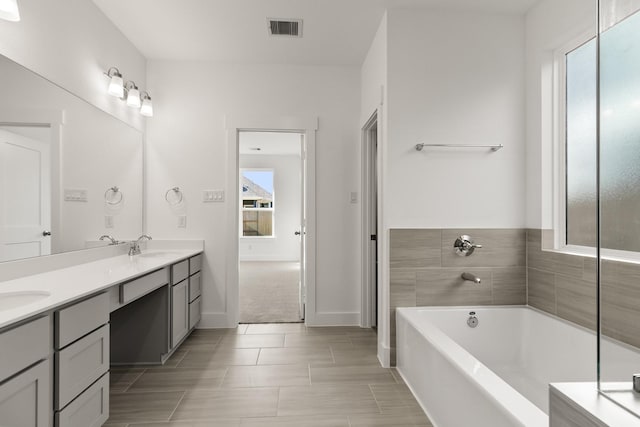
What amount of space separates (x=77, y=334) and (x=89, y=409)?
41 centimetres

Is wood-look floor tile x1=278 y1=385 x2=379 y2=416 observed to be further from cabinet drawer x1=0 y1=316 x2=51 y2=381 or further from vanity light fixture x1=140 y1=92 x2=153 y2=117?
vanity light fixture x1=140 y1=92 x2=153 y2=117

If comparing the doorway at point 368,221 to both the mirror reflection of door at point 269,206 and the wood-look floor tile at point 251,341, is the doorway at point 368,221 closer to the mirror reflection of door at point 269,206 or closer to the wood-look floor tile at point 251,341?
the wood-look floor tile at point 251,341

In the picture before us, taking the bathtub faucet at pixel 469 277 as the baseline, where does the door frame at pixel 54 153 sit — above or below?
A: above

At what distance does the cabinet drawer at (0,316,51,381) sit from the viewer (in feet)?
3.72

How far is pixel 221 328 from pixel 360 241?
160 centimetres

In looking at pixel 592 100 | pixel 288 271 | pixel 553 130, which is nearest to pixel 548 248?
pixel 553 130

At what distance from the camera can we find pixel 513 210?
2.52 meters

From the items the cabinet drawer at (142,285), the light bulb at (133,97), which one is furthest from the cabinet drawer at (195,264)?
the light bulb at (133,97)

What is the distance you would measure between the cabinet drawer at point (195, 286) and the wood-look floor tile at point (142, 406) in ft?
3.27

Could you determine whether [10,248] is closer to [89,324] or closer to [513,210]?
[89,324]

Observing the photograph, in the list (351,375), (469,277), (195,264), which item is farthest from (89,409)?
(469,277)

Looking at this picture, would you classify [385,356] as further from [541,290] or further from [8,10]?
[8,10]

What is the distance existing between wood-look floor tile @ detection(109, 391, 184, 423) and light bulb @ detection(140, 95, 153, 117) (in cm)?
232

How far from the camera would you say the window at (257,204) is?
27.3ft
